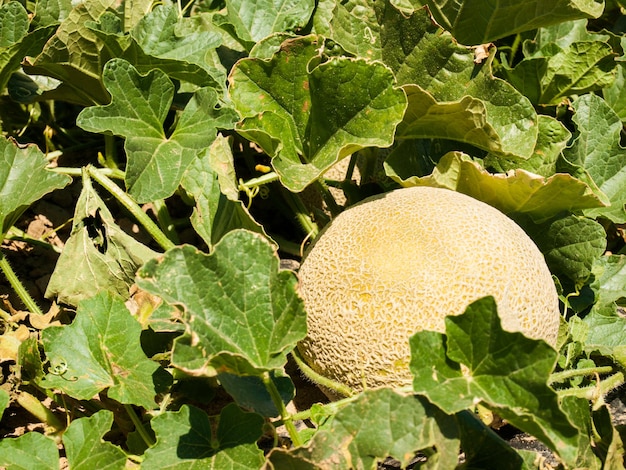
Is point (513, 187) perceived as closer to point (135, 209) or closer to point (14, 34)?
point (135, 209)

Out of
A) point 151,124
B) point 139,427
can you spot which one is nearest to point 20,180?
point 151,124

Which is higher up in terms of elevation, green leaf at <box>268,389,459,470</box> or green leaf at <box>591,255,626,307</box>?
green leaf at <box>268,389,459,470</box>

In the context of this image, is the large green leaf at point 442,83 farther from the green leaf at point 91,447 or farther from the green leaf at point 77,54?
the green leaf at point 91,447

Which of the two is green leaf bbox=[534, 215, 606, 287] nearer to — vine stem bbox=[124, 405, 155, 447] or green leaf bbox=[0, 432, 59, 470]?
vine stem bbox=[124, 405, 155, 447]

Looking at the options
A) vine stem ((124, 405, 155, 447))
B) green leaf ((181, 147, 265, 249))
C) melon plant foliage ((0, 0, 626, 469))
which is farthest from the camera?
green leaf ((181, 147, 265, 249))

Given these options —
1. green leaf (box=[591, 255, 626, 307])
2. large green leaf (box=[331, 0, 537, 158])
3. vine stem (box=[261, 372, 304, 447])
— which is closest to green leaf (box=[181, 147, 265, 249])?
vine stem (box=[261, 372, 304, 447])
